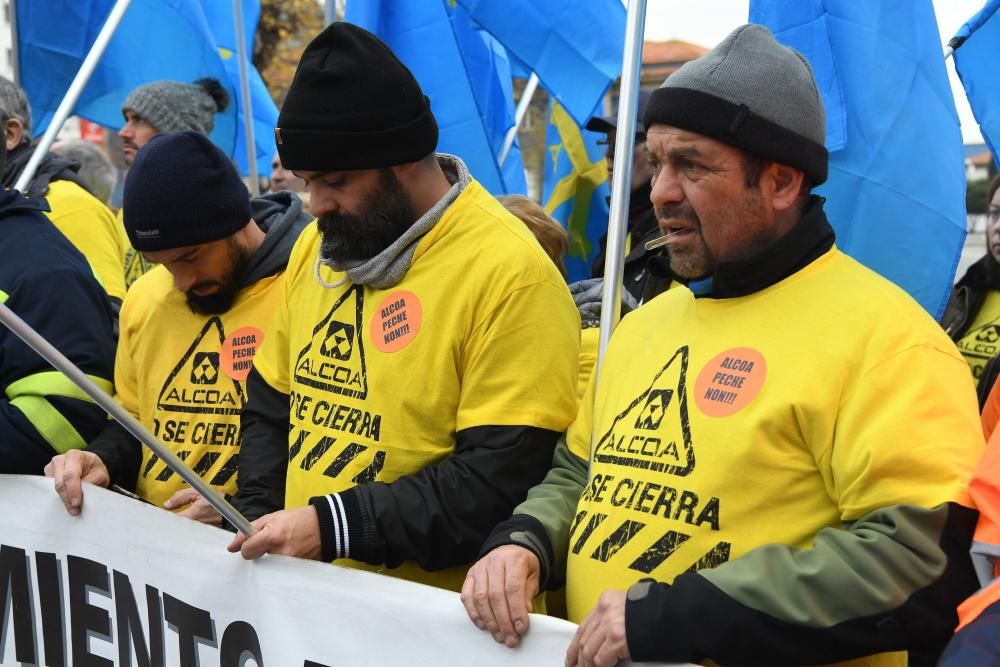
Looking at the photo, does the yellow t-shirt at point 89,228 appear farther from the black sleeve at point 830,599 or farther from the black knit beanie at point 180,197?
the black sleeve at point 830,599

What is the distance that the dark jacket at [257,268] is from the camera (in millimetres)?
3566

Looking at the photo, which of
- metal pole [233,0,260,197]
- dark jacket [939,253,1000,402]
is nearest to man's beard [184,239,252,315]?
dark jacket [939,253,1000,402]

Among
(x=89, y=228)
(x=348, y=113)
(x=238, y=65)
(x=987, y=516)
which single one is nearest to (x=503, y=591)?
(x=987, y=516)

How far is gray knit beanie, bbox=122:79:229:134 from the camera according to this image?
5.82 meters

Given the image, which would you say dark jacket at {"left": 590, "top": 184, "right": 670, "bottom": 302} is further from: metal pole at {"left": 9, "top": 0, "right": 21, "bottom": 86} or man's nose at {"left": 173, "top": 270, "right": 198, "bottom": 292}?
metal pole at {"left": 9, "top": 0, "right": 21, "bottom": 86}

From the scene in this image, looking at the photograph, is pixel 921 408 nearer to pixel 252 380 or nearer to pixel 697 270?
pixel 697 270

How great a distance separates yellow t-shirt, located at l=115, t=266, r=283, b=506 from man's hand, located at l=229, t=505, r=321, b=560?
0.77 m

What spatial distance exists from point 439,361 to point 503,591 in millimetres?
630

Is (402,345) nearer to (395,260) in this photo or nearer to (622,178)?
(395,260)

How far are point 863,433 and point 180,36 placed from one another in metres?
5.36

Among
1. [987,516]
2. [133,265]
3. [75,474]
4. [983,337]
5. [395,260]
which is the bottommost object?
[983,337]

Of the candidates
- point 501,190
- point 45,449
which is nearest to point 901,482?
point 45,449

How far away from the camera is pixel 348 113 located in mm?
3008

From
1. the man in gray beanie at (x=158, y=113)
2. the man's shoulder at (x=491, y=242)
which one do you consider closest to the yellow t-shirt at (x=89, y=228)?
the man in gray beanie at (x=158, y=113)
